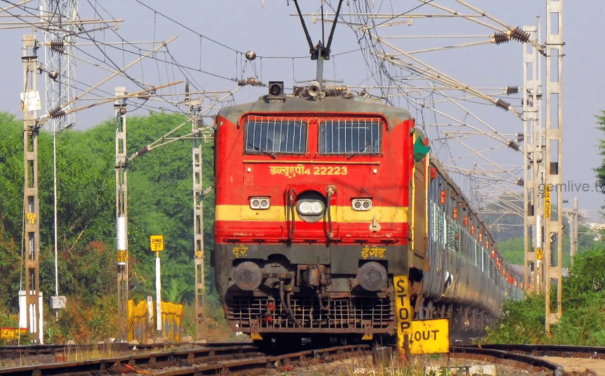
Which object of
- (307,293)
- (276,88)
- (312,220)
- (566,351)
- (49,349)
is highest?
(276,88)

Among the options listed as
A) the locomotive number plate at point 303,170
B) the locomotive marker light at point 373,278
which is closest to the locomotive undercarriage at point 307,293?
the locomotive marker light at point 373,278

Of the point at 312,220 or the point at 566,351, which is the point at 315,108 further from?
the point at 566,351

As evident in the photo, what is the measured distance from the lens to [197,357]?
17.0 metres

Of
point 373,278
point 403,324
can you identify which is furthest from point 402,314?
point 373,278

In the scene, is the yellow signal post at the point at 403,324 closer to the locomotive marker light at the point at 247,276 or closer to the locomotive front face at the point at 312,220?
the locomotive front face at the point at 312,220

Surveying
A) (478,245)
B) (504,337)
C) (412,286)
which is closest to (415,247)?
(412,286)

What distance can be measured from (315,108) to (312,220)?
5.45 ft

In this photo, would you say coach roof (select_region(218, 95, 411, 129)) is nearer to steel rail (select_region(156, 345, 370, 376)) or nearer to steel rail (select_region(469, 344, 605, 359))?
steel rail (select_region(156, 345, 370, 376))

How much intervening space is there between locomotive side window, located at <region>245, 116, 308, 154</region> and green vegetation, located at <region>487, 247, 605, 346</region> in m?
8.90

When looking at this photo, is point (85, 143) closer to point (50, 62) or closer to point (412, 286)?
point (50, 62)

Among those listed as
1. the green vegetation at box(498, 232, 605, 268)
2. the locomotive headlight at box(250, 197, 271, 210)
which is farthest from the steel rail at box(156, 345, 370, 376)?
the green vegetation at box(498, 232, 605, 268)

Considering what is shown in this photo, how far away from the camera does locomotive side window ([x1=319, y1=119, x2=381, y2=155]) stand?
52.1 ft

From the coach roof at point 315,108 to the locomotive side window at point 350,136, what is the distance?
156 mm

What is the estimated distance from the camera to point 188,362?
52.0ft
